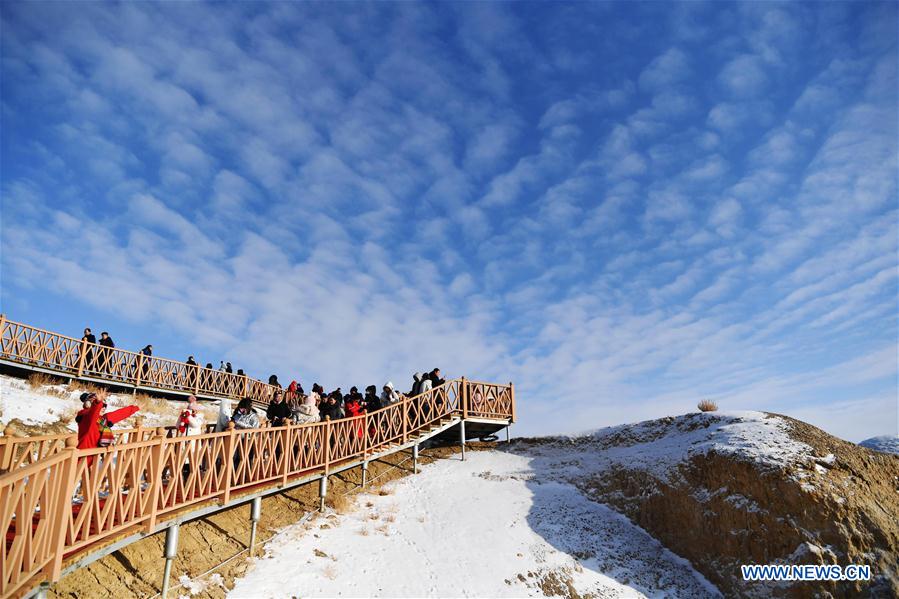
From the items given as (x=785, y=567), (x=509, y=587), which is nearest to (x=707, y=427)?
(x=785, y=567)

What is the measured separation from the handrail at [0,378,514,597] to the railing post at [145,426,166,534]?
2 cm

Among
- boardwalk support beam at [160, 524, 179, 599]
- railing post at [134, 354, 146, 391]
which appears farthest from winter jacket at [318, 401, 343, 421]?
railing post at [134, 354, 146, 391]

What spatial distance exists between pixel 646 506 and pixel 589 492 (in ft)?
5.95

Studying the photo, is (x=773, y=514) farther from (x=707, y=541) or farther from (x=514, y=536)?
(x=514, y=536)

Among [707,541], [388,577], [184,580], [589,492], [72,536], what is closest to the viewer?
[72,536]

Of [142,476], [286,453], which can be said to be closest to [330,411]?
[286,453]

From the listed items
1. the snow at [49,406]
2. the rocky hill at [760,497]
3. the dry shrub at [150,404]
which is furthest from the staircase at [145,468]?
the rocky hill at [760,497]

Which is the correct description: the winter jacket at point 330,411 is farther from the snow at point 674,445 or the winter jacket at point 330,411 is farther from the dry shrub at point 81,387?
the dry shrub at point 81,387

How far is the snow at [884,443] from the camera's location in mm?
14760

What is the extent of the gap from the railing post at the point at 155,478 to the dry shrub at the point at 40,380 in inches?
488

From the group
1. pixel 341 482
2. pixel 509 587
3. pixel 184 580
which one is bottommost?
pixel 509 587

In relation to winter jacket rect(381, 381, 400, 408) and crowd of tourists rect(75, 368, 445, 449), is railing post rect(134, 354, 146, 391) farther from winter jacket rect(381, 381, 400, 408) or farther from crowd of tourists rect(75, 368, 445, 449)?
winter jacket rect(381, 381, 400, 408)

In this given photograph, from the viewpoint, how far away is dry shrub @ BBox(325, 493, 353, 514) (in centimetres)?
1355

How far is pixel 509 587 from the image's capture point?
440 inches
